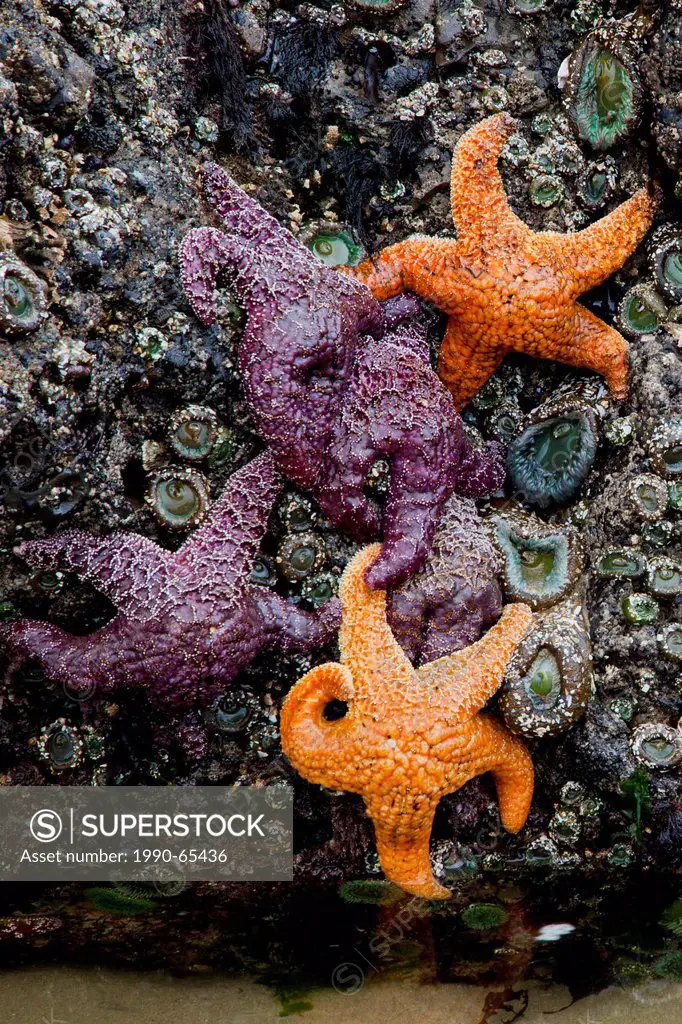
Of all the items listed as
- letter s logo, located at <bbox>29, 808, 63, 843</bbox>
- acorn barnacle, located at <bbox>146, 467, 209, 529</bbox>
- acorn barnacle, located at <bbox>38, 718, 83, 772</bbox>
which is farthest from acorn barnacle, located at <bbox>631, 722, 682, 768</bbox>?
letter s logo, located at <bbox>29, 808, 63, 843</bbox>

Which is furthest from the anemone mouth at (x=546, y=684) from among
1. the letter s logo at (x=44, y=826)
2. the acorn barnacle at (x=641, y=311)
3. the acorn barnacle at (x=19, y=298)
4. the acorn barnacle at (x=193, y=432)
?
the acorn barnacle at (x=19, y=298)

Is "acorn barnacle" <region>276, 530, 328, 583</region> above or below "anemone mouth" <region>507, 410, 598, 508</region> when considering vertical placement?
below

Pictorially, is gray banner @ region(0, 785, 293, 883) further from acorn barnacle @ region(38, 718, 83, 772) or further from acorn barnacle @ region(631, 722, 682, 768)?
acorn barnacle @ region(631, 722, 682, 768)

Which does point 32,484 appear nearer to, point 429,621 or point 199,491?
point 199,491

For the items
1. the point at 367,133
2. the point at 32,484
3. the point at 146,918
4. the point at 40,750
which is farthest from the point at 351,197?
the point at 146,918

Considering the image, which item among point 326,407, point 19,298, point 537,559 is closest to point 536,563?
point 537,559
